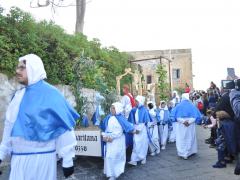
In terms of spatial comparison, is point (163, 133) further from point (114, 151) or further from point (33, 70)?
point (33, 70)

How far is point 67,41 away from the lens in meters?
15.1

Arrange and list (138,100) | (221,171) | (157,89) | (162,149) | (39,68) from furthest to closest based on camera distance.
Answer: (157,89) < (162,149) < (138,100) < (221,171) < (39,68)

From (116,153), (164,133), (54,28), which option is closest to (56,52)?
(54,28)

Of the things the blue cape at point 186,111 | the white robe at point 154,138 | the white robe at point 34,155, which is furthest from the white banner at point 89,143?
the white robe at point 34,155

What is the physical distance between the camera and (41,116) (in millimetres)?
4102

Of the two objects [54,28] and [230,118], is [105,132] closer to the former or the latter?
[230,118]

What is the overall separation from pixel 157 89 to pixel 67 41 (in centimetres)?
649

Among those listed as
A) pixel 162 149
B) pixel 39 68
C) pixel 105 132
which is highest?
pixel 39 68

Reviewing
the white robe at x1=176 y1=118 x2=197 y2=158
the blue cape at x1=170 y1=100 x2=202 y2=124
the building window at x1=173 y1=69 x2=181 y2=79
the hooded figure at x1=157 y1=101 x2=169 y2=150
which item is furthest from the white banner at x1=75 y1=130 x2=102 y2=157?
the building window at x1=173 y1=69 x2=181 y2=79

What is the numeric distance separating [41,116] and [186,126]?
777 centimetres

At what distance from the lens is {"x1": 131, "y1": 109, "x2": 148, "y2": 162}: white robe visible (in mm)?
10183

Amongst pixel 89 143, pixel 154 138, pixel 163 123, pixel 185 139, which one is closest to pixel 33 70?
pixel 89 143

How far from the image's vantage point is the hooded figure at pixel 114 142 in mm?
8336

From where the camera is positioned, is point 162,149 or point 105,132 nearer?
point 105,132
